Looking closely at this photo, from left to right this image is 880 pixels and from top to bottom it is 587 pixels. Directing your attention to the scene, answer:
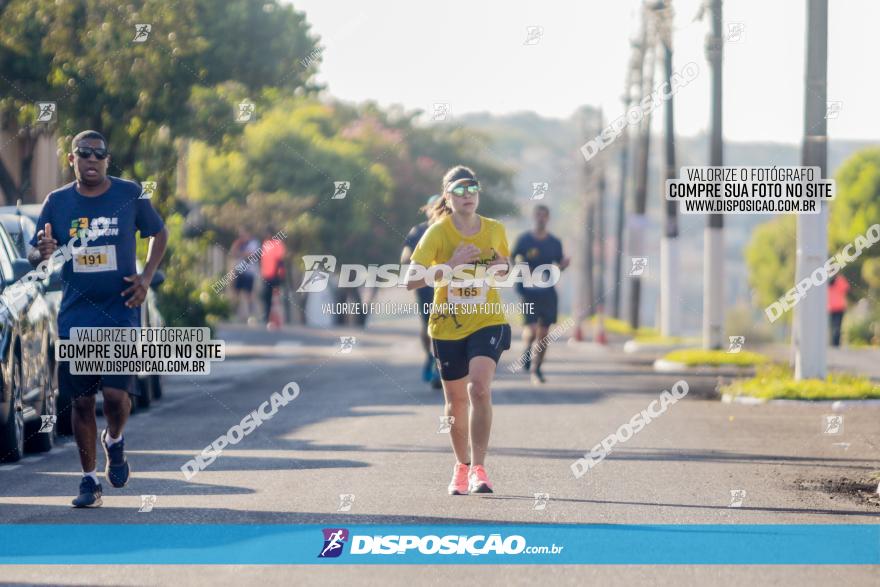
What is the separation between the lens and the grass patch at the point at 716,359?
1033 inches

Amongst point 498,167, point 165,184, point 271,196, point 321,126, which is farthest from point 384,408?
point 498,167

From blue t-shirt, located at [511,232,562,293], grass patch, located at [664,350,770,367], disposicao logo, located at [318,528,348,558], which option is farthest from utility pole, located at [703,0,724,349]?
disposicao logo, located at [318,528,348,558]

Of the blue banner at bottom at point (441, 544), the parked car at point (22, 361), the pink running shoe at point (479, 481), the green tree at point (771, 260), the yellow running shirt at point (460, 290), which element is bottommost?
the blue banner at bottom at point (441, 544)

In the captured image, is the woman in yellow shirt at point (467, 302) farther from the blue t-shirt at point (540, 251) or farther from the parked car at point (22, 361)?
the blue t-shirt at point (540, 251)

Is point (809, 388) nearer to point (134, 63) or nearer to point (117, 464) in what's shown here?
point (134, 63)

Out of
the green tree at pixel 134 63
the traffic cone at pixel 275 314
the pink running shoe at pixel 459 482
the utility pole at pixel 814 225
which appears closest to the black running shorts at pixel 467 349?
the pink running shoe at pixel 459 482

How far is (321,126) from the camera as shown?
77.8 meters

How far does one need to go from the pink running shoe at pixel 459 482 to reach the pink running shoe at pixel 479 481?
7cm

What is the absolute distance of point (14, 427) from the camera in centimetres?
1301

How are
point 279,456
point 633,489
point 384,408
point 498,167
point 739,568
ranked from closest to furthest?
1. point 739,568
2. point 633,489
3. point 279,456
4. point 384,408
5. point 498,167

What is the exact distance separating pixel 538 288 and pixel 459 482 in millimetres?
10459

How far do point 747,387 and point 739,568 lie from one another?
11974 millimetres

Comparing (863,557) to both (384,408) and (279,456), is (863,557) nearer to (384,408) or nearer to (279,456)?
(279,456)

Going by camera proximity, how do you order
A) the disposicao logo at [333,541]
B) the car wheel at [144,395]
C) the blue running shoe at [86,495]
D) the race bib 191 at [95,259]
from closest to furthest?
1. the disposicao logo at [333,541]
2. the blue running shoe at [86,495]
3. the race bib 191 at [95,259]
4. the car wheel at [144,395]
